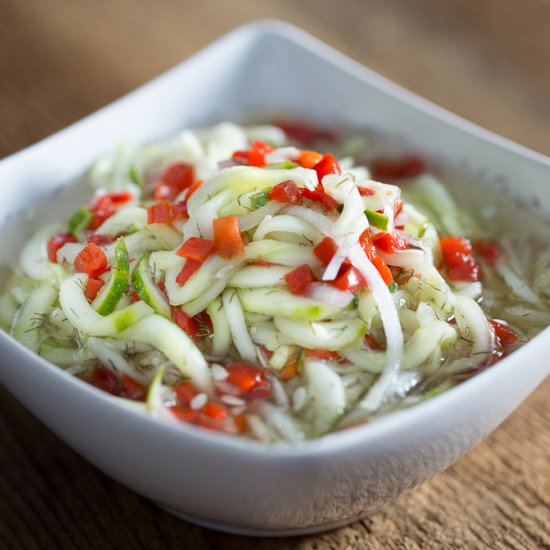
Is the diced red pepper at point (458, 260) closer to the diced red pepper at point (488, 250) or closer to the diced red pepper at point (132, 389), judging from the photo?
the diced red pepper at point (488, 250)

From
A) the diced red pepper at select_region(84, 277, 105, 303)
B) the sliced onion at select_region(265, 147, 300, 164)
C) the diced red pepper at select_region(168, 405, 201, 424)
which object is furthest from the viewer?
the sliced onion at select_region(265, 147, 300, 164)

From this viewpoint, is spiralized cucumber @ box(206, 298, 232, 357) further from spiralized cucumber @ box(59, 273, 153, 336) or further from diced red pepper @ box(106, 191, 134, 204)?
diced red pepper @ box(106, 191, 134, 204)

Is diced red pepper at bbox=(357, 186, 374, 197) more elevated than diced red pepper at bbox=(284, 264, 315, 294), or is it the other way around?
diced red pepper at bbox=(357, 186, 374, 197)

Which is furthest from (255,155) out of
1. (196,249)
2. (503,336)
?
(503,336)

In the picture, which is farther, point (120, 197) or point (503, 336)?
point (120, 197)

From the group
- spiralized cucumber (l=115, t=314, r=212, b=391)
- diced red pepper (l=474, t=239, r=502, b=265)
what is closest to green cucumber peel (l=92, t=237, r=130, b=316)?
spiralized cucumber (l=115, t=314, r=212, b=391)

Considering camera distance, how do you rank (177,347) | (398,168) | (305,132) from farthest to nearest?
(305,132)
(398,168)
(177,347)

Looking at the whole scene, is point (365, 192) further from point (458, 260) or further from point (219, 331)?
point (219, 331)
